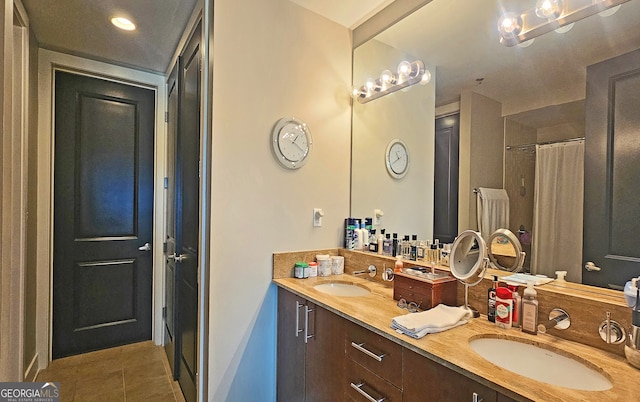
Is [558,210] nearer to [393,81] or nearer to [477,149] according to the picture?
[477,149]

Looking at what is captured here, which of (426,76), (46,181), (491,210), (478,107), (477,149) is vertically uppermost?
(426,76)

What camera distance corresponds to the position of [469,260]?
1424mm

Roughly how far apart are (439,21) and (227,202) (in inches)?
60.9

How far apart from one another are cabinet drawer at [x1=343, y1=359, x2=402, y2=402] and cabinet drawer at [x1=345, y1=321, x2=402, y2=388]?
0.02 m

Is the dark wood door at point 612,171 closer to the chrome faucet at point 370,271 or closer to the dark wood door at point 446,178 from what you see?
the dark wood door at point 446,178

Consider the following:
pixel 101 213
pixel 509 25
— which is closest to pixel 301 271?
pixel 509 25

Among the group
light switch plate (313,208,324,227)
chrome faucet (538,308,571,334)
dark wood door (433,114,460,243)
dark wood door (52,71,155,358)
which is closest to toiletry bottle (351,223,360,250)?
light switch plate (313,208,324,227)

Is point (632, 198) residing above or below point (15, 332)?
above

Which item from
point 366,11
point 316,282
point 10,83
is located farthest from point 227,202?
point 366,11

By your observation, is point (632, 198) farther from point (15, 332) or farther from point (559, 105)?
point (15, 332)

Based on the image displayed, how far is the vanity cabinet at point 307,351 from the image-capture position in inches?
55.9

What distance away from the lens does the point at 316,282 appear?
1859 mm

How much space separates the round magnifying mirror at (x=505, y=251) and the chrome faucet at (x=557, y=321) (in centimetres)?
28

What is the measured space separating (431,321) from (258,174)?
1.17 metres
